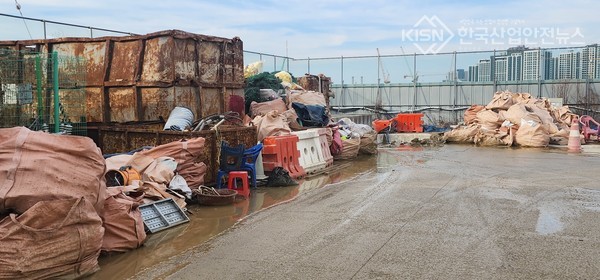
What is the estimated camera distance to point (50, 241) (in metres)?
4.23

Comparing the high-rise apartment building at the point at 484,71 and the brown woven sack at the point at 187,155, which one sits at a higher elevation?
the high-rise apartment building at the point at 484,71

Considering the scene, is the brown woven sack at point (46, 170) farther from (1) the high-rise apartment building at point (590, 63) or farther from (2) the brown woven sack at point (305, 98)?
(1) the high-rise apartment building at point (590, 63)

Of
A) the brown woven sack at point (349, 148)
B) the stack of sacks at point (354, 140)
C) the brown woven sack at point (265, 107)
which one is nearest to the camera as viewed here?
the brown woven sack at point (265, 107)

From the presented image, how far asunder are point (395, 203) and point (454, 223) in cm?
138

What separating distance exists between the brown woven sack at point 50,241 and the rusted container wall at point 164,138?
13.1ft

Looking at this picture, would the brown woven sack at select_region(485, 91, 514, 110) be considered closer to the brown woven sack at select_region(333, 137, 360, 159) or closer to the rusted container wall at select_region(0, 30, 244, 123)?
the brown woven sack at select_region(333, 137, 360, 159)

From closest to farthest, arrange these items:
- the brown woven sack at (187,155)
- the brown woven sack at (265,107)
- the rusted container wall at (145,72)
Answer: the brown woven sack at (187,155) < the rusted container wall at (145,72) < the brown woven sack at (265,107)

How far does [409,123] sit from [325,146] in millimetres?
9134

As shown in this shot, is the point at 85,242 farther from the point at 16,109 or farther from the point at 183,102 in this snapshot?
the point at 183,102

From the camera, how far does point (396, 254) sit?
501 centimetres

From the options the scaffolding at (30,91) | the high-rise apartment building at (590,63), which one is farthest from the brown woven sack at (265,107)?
the high-rise apartment building at (590,63)

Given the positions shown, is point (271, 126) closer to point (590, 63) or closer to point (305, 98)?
point (305, 98)

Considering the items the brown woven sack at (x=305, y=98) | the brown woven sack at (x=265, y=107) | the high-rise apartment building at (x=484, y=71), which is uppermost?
the high-rise apartment building at (x=484, y=71)

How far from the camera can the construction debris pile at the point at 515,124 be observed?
16.7 metres
